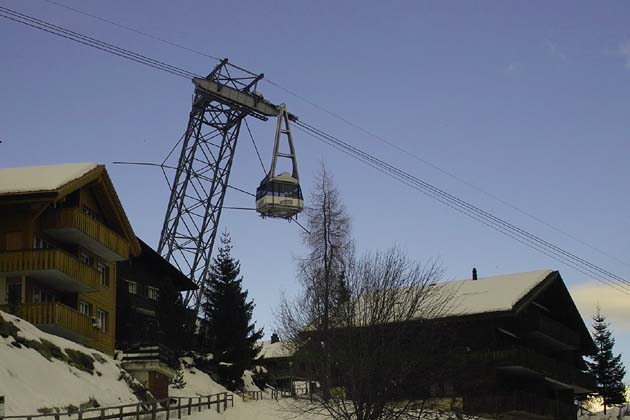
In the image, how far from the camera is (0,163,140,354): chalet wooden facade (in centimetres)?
4416

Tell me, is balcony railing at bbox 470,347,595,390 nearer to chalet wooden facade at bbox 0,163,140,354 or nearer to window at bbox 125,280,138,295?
chalet wooden facade at bbox 0,163,140,354

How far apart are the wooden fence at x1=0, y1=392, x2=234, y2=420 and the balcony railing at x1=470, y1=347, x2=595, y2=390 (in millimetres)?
12683

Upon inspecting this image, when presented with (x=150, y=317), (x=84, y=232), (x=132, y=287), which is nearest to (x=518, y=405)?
(x=150, y=317)

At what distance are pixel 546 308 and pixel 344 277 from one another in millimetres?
28735

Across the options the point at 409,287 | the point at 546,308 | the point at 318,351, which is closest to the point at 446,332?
the point at 409,287

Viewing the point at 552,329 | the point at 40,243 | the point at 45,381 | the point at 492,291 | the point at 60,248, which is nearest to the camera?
the point at 45,381

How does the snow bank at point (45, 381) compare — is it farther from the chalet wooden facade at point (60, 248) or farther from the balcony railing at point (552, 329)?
the balcony railing at point (552, 329)

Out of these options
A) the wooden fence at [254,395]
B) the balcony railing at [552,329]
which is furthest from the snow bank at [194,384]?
the balcony railing at [552,329]

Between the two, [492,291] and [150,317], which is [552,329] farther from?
[150,317]

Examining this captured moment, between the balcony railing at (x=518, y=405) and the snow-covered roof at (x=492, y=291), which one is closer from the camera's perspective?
the balcony railing at (x=518, y=405)

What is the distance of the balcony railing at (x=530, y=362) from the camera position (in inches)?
2172

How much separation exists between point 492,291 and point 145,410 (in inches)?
1100

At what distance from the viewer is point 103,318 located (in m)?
51.8

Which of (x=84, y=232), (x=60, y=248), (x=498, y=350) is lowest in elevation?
(x=498, y=350)
